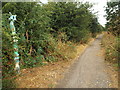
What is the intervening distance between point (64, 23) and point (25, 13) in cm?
429

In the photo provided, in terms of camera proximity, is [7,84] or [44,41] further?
[44,41]

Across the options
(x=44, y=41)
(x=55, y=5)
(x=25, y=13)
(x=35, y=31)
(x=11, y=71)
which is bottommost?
(x=11, y=71)

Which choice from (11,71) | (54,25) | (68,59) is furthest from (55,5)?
(11,71)

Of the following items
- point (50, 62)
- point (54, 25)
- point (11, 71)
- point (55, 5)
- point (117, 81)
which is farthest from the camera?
point (54, 25)

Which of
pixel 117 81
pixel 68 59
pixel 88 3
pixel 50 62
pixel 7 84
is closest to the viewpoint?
pixel 7 84

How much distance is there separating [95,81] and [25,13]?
3.58 meters

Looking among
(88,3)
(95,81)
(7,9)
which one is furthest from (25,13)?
(88,3)

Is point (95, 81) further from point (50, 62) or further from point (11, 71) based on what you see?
point (11, 71)

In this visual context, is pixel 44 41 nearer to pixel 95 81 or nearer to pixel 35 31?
pixel 35 31

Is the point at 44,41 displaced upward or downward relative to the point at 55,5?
downward

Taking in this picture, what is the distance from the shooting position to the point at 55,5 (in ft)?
22.9

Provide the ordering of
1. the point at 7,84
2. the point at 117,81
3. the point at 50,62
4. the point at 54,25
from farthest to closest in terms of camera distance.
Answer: the point at 54,25 < the point at 50,62 < the point at 117,81 < the point at 7,84

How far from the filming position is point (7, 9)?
3.28 meters

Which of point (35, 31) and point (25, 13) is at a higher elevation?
point (25, 13)
